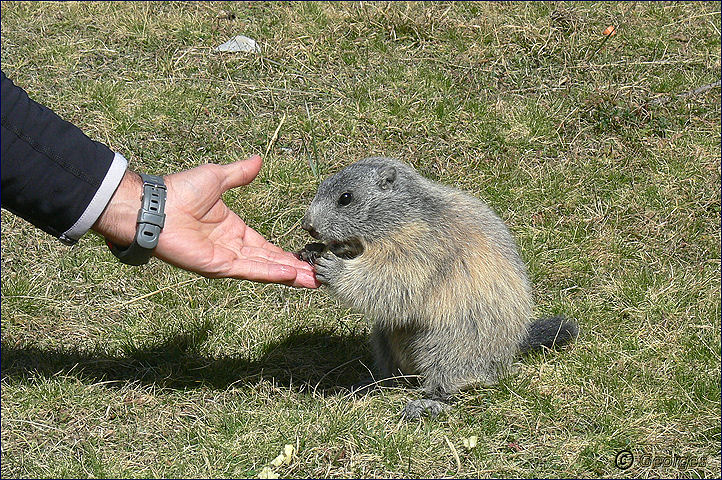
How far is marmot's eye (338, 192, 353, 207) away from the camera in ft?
16.1

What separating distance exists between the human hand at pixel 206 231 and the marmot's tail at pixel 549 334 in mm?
1394

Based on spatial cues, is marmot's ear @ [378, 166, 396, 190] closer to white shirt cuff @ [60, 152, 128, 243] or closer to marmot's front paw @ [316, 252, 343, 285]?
marmot's front paw @ [316, 252, 343, 285]

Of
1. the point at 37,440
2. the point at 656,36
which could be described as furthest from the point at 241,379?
the point at 656,36

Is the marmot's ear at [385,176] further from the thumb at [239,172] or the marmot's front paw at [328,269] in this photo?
the thumb at [239,172]

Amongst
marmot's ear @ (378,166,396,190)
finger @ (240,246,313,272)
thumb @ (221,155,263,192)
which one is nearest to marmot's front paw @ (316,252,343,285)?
finger @ (240,246,313,272)

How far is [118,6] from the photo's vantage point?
829 cm

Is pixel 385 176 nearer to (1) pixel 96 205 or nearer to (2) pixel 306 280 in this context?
(2) pixel 306 280

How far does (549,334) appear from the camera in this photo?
512cm

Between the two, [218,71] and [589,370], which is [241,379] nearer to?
[589,370]

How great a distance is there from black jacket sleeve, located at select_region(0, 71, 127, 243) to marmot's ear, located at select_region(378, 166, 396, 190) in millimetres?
1507

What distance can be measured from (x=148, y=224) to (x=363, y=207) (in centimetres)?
126

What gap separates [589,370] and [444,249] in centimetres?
119

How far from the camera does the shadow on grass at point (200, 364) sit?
504cm

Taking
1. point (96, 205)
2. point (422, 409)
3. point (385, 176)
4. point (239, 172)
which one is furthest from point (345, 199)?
point (96, 205)
